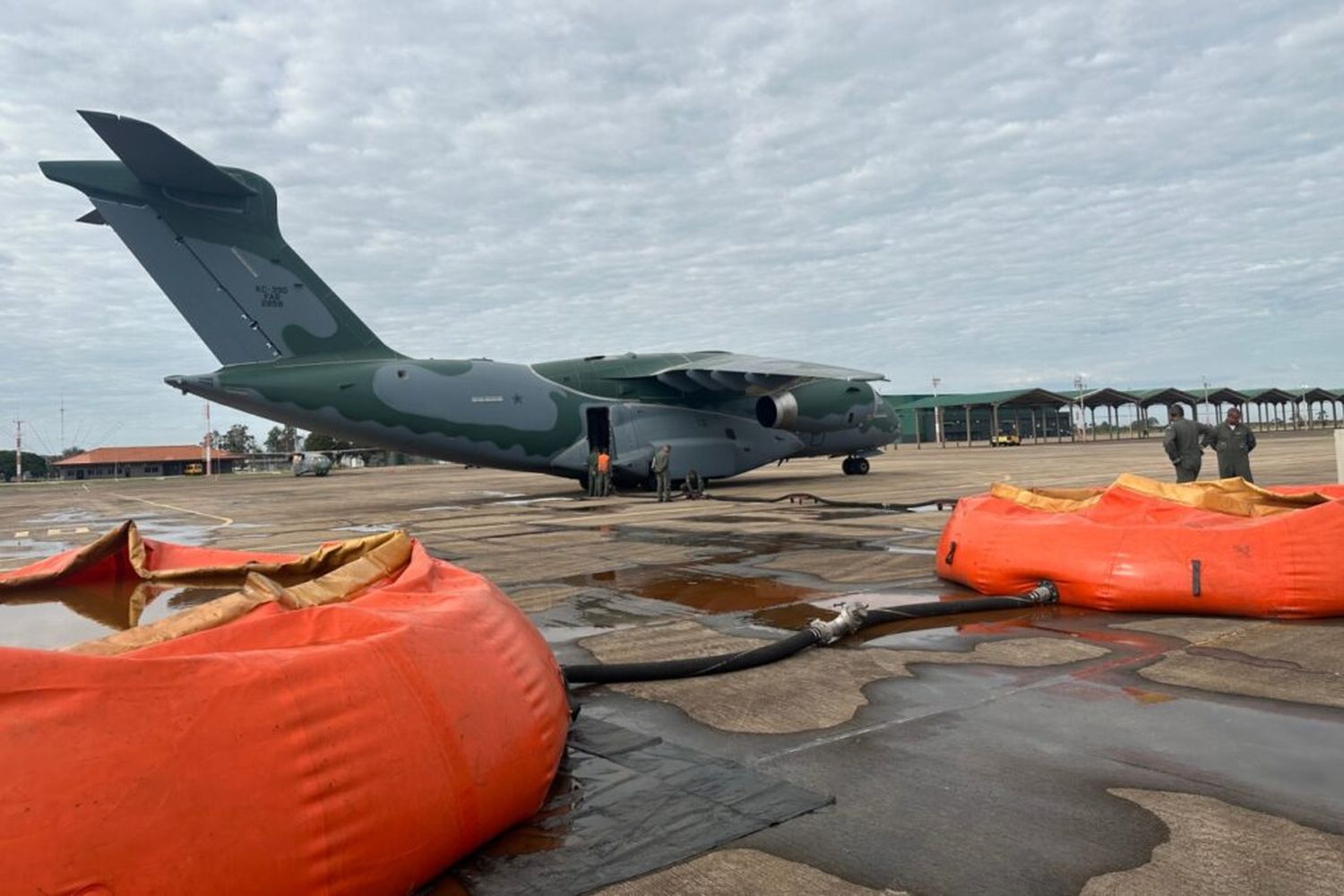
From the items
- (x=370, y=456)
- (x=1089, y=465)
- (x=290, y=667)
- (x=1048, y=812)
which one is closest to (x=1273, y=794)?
(x=1048, y=812)

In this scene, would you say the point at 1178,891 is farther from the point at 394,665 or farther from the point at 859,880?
the point at 394,665

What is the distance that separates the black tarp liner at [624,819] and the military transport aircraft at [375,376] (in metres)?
13.9

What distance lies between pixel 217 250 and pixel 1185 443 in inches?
666

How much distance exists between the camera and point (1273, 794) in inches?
121

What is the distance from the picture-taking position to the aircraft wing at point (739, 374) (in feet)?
64.9

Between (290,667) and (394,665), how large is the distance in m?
0.36


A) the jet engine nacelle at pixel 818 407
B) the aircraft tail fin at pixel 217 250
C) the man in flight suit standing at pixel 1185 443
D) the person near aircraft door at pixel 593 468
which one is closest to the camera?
the man in flight suit standing at pixel 1185 443

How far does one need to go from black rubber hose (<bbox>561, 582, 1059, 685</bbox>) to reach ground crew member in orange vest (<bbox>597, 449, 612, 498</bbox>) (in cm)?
1439

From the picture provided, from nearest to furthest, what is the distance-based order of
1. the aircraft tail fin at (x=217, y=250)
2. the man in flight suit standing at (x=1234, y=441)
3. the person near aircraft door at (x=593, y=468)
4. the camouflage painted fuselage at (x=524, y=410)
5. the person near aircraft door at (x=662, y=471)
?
1. the man in flight suit standing at (x=1234, y=441)
2. the aircraft tail fin at (x=217, y=250)
3. the camouflage painted fuselage at (x=524, y=410)
4. the person near aircraft door at (x=662, y=471)
5. the person near aircraft door at (x=593, y=468)

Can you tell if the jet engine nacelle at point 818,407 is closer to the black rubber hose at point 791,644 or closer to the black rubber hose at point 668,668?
the black rubber hose at point 791,644

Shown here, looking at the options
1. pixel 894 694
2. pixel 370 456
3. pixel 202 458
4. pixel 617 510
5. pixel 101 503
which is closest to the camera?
pixel 894 694

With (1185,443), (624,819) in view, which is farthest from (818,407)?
(624,819)

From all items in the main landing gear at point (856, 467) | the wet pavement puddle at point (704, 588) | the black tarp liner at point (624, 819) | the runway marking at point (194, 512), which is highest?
the main landing gear at point (856, 467)

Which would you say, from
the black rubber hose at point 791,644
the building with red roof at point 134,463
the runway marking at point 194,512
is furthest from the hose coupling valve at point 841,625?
the building with red roof at point 134,463
